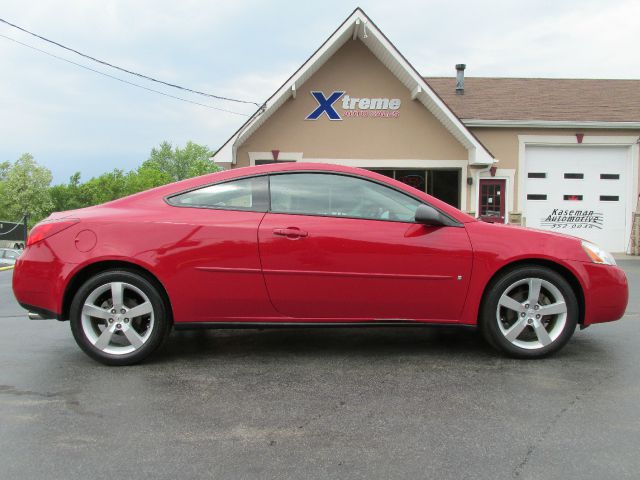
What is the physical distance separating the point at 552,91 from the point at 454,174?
17.1 feet

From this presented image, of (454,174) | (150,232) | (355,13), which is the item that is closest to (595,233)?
(454,174)

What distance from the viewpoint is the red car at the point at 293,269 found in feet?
13.0

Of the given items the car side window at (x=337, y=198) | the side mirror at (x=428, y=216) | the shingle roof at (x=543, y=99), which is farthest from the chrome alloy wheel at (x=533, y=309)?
the shingle roof at (x=543, y=99)

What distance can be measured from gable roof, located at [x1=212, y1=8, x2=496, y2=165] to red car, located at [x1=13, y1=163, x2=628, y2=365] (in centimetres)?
1030

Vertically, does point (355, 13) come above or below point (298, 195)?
above

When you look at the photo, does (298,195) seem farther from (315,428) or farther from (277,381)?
(315,428)

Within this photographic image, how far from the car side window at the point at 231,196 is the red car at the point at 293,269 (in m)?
0.01

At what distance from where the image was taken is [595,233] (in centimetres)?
1586

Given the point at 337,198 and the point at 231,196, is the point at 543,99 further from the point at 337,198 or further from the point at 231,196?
the point at 231,196

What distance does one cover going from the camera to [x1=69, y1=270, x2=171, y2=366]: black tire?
394 centimetres

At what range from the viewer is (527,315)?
13.4 ft

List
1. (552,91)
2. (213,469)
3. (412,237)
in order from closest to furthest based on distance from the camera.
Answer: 1. (213,469)
2. (412,237)
3. (552,91)

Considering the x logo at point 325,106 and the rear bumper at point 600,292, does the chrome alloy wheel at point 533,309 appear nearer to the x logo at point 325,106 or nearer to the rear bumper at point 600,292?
the rear bumper at point 600,292

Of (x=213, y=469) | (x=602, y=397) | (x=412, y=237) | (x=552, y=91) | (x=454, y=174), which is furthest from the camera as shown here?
(x=552, y=91)
